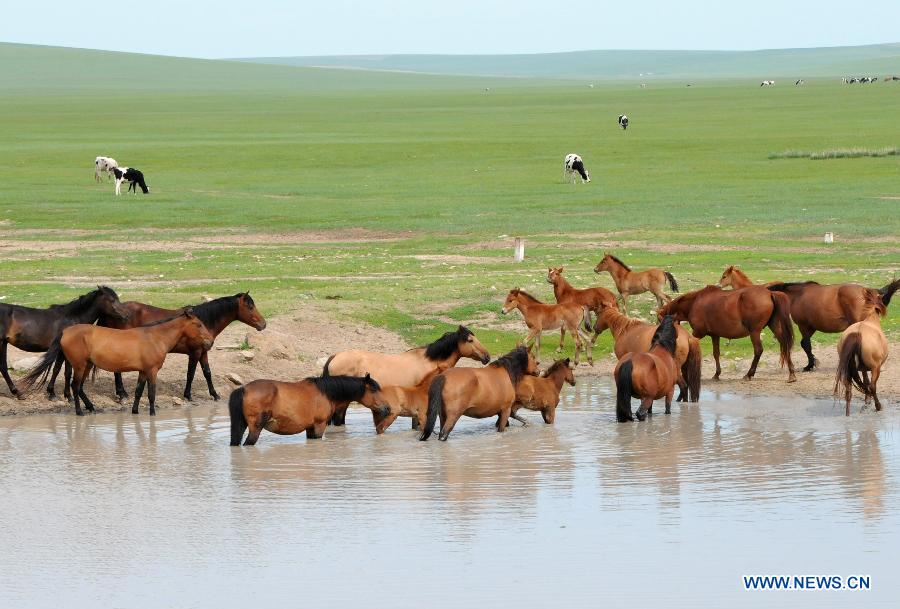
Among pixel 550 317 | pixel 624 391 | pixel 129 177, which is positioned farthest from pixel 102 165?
pixel 624 391

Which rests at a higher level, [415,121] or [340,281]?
[415,121]

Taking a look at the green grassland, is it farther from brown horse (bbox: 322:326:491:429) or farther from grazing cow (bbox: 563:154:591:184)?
brown horse (bbox: 322:326:491:429)

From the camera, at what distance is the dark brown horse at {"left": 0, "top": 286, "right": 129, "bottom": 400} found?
1454 cm

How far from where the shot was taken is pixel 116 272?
23266mm

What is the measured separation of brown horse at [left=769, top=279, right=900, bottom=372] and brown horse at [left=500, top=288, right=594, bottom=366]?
239 cm

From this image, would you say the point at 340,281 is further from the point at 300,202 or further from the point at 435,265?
the point at 300,202

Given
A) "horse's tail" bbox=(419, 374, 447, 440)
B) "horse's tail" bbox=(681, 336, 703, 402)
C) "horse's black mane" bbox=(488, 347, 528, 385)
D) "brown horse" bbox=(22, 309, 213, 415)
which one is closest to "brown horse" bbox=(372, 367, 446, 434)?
"horse's tail" bbox=(419, 374, 447, 440)

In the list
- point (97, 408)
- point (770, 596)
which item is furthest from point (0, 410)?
point (770, 596)

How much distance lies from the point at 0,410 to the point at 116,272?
30.0ft

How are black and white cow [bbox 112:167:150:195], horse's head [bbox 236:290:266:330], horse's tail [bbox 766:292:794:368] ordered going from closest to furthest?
1. horse's head [bbox 236:290:266:330]
2. horse's tail [bbox 766:292:794:368]
3. black and white cow [bbox 112:167:150:195]

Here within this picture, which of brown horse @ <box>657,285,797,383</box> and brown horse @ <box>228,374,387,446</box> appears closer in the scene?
brown horse @ <box>228,374,387,446</box>

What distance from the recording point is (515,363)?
13.1 m

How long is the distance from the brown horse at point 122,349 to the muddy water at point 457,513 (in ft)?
1.89

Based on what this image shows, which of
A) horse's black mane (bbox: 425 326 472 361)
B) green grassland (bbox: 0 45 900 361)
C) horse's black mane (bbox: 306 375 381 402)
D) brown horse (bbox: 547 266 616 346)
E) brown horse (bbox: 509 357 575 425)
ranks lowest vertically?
brown horse (bbox: 509 357 575 425)
